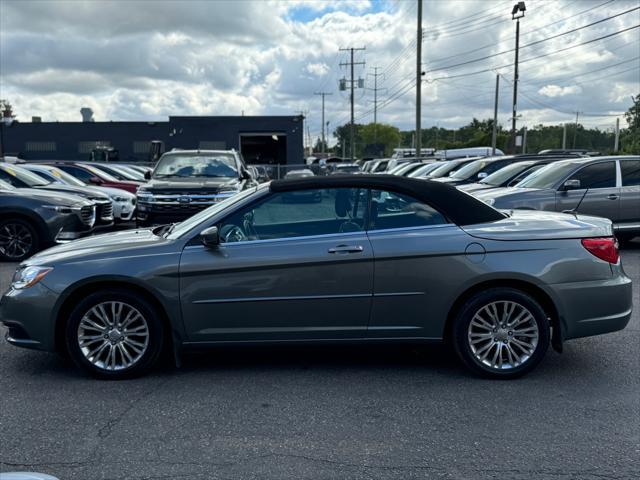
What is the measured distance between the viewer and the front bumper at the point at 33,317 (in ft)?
15.3

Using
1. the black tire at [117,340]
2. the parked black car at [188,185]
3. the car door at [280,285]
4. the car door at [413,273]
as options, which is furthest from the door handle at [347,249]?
the parked black car at [188,185]

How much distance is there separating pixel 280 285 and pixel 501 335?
169 centimetres

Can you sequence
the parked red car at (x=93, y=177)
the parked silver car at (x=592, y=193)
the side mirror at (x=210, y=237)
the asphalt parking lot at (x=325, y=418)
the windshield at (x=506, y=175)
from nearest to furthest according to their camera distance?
the asphalt parking lot at (x=325, y=418), the side mirror at (x=210, y=237), the parked silver car at (x=592, y=193), the windshield at (x=506, y=175), the parked red car at (x=93, y=177)

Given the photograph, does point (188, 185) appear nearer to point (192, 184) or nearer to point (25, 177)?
point (192, 184)

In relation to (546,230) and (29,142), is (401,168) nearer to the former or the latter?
(546,230)

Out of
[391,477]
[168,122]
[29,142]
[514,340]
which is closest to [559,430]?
[514,340]

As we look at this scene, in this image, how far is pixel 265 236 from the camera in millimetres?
4781

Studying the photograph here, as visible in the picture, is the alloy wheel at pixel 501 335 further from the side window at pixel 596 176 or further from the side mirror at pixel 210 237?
the side window at pixel 596 176

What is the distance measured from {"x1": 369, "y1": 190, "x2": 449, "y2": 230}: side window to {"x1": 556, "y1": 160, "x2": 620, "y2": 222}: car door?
6915mm

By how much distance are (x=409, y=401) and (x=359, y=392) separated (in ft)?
1.22

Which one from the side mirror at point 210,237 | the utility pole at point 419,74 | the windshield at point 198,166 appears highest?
the utility pole at point 419,74

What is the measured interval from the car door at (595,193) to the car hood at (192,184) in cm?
635

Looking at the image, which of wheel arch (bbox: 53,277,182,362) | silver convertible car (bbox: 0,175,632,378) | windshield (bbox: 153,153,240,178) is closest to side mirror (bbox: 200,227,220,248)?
silver convertible car (bbox: 0,175,632,378)

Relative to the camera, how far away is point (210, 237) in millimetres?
4605
